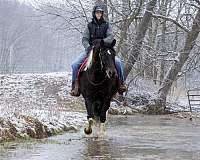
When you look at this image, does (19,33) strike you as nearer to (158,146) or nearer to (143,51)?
(143,51)

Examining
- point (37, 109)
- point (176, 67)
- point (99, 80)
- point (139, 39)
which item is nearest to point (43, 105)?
point (37, 109)

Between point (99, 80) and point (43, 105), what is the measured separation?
31.6 feet

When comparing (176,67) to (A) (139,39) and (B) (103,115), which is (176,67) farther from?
(B) (103,115)

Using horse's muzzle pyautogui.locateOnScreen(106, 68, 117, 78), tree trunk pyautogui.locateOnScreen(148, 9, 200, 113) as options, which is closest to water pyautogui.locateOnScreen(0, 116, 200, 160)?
horse's muzzle pyautogui.locateOnScreen(106, 68, 117, 78)

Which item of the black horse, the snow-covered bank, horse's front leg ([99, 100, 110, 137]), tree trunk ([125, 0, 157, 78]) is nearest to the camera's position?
the black horse

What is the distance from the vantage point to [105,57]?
38.8 ft

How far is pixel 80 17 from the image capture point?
32.6 m

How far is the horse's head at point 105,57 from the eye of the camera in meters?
11.8

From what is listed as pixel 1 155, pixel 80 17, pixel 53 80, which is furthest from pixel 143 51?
pixel 1 155

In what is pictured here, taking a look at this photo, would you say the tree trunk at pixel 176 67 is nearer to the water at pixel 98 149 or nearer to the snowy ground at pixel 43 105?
the snowy ground at pixel 43 105

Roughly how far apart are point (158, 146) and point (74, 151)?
7.58ft

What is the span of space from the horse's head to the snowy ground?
257 cm

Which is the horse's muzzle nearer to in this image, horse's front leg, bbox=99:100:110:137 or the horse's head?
the horse's head

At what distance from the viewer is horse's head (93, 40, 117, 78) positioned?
38.6 feet
